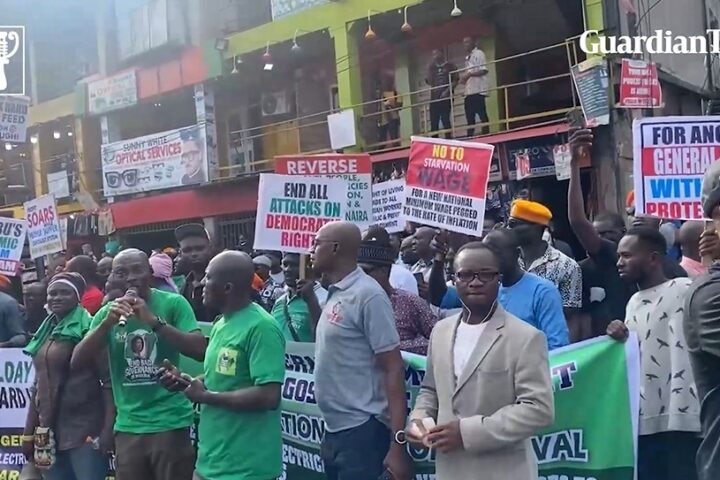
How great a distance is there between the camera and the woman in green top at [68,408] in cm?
546

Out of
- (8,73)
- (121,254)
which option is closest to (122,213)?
(8,73)

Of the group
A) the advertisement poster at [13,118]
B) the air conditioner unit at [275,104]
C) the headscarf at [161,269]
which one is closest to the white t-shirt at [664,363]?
the headscarf at [161,269]

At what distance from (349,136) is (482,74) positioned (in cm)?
316

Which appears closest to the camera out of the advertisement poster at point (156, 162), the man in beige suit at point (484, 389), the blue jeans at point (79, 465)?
the man in beige suit at point (484, 389)

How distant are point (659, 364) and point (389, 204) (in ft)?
16.9

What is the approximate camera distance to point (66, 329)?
5.53m

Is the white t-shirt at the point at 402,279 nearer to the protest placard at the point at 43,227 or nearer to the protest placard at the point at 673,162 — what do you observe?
the protest placard at the point at 673,162

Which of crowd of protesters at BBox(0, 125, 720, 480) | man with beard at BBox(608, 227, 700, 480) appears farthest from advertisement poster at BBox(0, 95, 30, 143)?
man with beard at BBox(608, 227, 700, 480)

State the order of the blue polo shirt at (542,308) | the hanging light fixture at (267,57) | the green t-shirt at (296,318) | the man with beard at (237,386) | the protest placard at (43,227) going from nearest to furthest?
1. the man with beard at (237,386)
2. the blue polo shirt at (542,308)
3. the green t-shirt at (296,318)
4. the protest placard at (43,227)
5. the hanging light fixture at (267,57)

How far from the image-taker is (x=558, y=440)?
4578mm

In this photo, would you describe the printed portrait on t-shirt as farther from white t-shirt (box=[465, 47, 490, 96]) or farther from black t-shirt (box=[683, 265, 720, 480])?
white t-shirt (box=[465, 47, 490, 96])

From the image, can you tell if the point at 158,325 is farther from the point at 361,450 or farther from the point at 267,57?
the point at 267,57

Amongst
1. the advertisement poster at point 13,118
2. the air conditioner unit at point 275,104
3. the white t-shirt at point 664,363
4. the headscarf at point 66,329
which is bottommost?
the white t-shirt at point 664,363

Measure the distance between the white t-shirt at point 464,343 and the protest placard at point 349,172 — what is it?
11.6 feet
